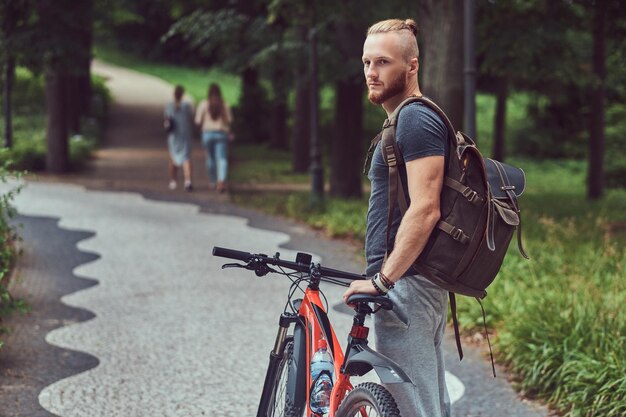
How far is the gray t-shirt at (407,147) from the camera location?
11.0 feet

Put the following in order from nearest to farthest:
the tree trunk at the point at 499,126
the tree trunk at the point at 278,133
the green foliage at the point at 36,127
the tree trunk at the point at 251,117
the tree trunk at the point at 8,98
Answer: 1. the tree trunk at the point at 8,98
2. the green foliage at the point at 36,127
3. the tree trunk at the point at 499,126
4. the tree trunk at the point at 278,133
5. the tree trunk at the point at 251,117

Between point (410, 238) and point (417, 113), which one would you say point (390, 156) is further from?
point (410, 238)

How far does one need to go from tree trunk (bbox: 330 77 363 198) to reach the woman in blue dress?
2886 millimetres

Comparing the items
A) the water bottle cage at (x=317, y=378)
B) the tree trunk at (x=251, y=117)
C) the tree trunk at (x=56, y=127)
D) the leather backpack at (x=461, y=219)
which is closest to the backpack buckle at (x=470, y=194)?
the leather backpack at (x=461, y=219)

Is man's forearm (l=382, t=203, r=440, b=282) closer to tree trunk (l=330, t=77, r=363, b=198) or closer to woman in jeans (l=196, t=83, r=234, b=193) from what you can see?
tree trunk (l=330, t=77, r=363, b=198)

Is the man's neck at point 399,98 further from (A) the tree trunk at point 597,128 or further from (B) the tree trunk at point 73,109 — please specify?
(B) the tree trunk at point 73,109

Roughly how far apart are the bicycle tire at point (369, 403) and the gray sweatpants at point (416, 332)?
8.6 inches

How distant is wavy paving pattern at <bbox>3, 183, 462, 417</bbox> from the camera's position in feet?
19.6

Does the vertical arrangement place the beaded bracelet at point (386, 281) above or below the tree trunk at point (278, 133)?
above

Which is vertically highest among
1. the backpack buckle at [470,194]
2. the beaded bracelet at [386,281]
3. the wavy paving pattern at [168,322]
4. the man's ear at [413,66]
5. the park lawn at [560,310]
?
the man's ear at [413,66]

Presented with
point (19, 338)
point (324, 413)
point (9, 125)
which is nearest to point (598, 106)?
point (9, 125)

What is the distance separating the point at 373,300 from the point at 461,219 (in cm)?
39

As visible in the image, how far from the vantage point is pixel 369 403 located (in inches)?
131

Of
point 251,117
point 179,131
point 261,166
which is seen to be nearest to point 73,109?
point 261,166
